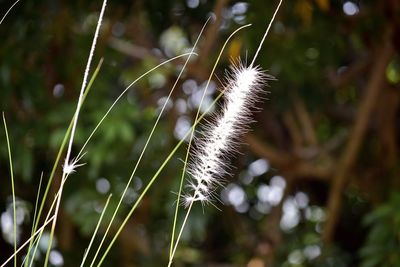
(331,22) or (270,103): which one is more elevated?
(331,22)

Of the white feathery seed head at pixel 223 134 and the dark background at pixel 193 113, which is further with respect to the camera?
the dark background at pixel 193 113

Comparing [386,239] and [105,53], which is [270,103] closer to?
[105,53]

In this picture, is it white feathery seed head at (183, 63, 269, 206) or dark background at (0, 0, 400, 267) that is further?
dark background at (0, 0, 400, 267)

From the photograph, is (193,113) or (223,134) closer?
(223,134)

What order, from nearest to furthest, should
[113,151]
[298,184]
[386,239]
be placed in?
[386,239] → [113,151] → [298,184]

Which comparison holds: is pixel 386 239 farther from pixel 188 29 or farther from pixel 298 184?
pixel 298 184

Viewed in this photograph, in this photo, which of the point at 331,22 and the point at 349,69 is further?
the point at 349,69

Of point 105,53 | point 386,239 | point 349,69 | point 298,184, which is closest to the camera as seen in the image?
point 386,239

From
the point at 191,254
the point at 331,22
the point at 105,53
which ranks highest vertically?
the point at 331,22

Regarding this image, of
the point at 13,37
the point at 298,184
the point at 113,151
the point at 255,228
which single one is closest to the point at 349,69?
the point at 298,184

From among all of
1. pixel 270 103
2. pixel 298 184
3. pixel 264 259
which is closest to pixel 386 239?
pixel 264 259
